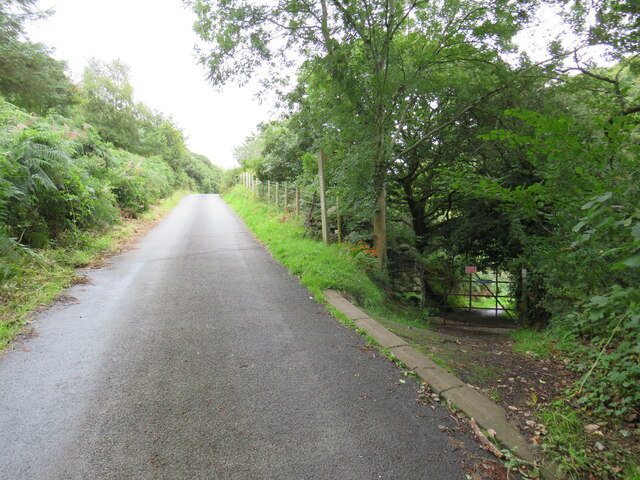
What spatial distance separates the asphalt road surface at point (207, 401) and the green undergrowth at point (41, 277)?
0.89ft

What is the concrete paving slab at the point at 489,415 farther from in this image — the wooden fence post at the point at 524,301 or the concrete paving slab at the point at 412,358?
the wooden fence post at the point at 524,301

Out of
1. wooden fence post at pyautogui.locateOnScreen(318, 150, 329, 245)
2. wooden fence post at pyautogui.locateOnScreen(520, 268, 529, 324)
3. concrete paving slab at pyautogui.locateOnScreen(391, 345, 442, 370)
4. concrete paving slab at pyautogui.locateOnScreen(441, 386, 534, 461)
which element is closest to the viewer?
concrete paving slab at pyautogui.locateOnScreen(441, 386, 534, 461)

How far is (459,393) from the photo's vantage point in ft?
10.1

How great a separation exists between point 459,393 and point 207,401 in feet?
7.31

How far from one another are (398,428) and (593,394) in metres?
1.78

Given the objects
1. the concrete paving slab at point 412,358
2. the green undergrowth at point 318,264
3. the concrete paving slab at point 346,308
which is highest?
the green undergrowth at point 318,264

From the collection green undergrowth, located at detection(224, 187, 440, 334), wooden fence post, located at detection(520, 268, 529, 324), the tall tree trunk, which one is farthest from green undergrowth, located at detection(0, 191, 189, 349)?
wooden fence post, located at detection(520, 268, 529, 324)

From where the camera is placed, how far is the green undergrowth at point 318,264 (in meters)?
6.50

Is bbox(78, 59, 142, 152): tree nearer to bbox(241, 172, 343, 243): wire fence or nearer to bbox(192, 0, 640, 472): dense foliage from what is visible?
bbox(241, 172, 343, 243): wire fence

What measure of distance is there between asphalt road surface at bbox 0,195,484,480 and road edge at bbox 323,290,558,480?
21 cm

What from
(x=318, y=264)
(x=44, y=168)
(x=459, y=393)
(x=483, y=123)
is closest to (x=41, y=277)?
(x=44, y=168)

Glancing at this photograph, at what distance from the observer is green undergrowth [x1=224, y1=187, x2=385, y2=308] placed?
21.3ft

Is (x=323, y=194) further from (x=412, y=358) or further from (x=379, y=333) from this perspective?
(x=412, y=358)

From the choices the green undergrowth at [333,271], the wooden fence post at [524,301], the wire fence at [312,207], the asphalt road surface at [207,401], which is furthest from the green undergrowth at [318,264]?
the wooden fence post at [524,301]
